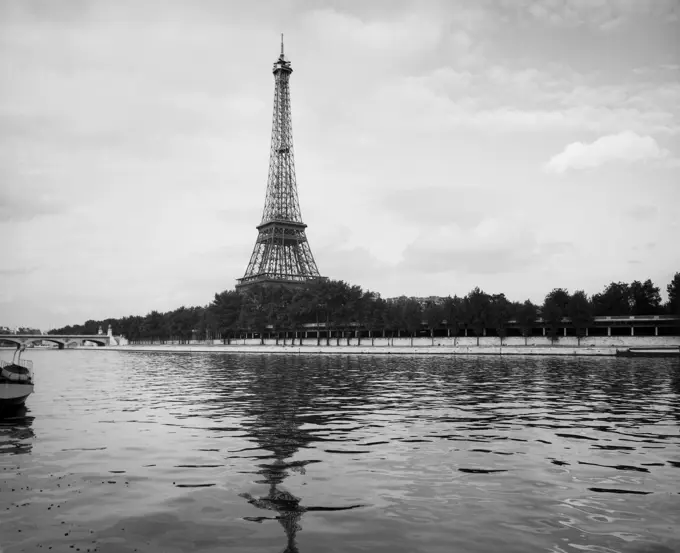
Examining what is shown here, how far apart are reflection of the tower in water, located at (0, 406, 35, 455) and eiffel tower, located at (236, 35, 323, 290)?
117 m

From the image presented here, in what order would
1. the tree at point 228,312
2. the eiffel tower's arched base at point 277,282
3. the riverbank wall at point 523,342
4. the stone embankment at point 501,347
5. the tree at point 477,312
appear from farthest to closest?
the tree at point 228,312 → the eiffel tower's arched base at point 277,282 → the tree at point 477,312 → the riverbank wall at point 523,342 → the stone embankment at point 501,347

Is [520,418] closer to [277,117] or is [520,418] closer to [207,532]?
[207,532]

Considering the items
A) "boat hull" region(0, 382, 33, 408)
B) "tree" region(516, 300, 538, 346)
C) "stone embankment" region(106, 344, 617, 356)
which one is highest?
"tree" region(516, 300, 538, 346)

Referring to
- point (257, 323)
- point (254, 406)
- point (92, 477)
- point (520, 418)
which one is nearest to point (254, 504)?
point (92, 477)

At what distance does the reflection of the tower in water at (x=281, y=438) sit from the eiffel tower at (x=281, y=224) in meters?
108

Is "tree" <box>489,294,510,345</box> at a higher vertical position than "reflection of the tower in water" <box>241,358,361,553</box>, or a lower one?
higher

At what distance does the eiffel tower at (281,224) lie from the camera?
144 m

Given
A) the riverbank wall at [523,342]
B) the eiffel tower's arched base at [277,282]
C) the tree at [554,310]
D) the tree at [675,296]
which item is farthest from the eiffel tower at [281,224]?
the tree at [675,296]

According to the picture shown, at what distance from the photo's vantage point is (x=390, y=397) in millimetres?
29531

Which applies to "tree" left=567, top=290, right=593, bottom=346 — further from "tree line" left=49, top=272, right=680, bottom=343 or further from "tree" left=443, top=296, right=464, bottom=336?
"tree" left=443, top=296, right=464, bottom=336

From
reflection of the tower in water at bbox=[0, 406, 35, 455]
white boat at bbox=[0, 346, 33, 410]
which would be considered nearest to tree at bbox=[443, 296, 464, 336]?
reflection of the tower in water at bbox=[0, 406, 35, 455]

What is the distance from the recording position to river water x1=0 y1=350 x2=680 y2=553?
9078 mm

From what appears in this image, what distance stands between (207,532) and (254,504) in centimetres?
156

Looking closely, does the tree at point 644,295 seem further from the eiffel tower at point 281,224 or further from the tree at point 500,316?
the eiffel tower at point 281,224
